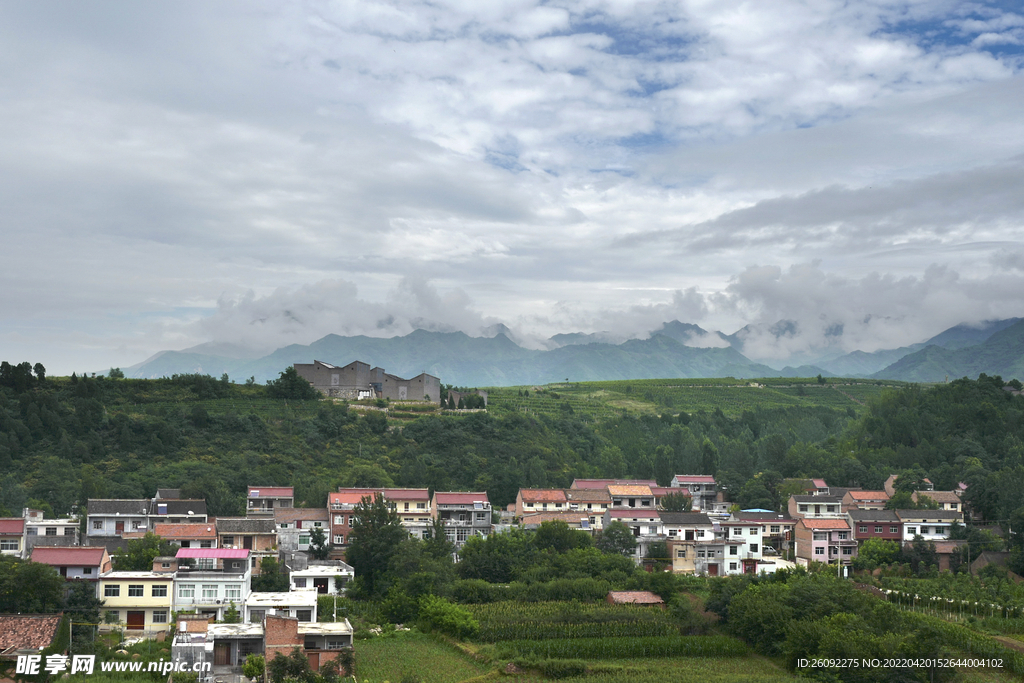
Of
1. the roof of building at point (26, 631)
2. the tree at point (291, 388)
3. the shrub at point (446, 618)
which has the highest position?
the tree at point (291, 388)

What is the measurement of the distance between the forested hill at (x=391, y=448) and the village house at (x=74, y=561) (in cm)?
1433

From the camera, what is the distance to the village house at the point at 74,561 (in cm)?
3089

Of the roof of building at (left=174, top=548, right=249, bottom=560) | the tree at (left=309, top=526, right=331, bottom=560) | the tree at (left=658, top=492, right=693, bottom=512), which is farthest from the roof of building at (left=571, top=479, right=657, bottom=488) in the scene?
the roof of building at (left=174, top=548, right=249, bottom=560)

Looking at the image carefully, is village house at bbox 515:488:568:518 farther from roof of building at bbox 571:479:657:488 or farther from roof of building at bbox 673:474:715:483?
roof of building at bbox 673:474:715:483

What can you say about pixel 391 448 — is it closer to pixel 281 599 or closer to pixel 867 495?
pixel 281 599

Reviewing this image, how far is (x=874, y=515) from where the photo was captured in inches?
1869

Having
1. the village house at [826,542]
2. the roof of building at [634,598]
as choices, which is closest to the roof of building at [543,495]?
the village house at [826,542]

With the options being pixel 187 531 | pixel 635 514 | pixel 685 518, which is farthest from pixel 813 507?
pixel 187 531

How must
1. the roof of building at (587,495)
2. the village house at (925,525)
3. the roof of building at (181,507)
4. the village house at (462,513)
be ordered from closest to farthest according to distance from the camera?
1. the roof of building at (181,507)
2. the village house at (925,525)
3. the village house at (462,513)
4. the roof of building at (587,495)

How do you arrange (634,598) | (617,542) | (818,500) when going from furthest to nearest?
(818,500), (617,542), (634,598)

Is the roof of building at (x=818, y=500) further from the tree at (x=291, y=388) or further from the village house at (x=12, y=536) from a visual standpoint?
the tree at (x=291, y=388)

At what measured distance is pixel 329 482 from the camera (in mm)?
52656

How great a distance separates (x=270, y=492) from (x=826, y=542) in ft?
94.9

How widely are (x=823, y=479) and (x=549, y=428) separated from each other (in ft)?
72.8
